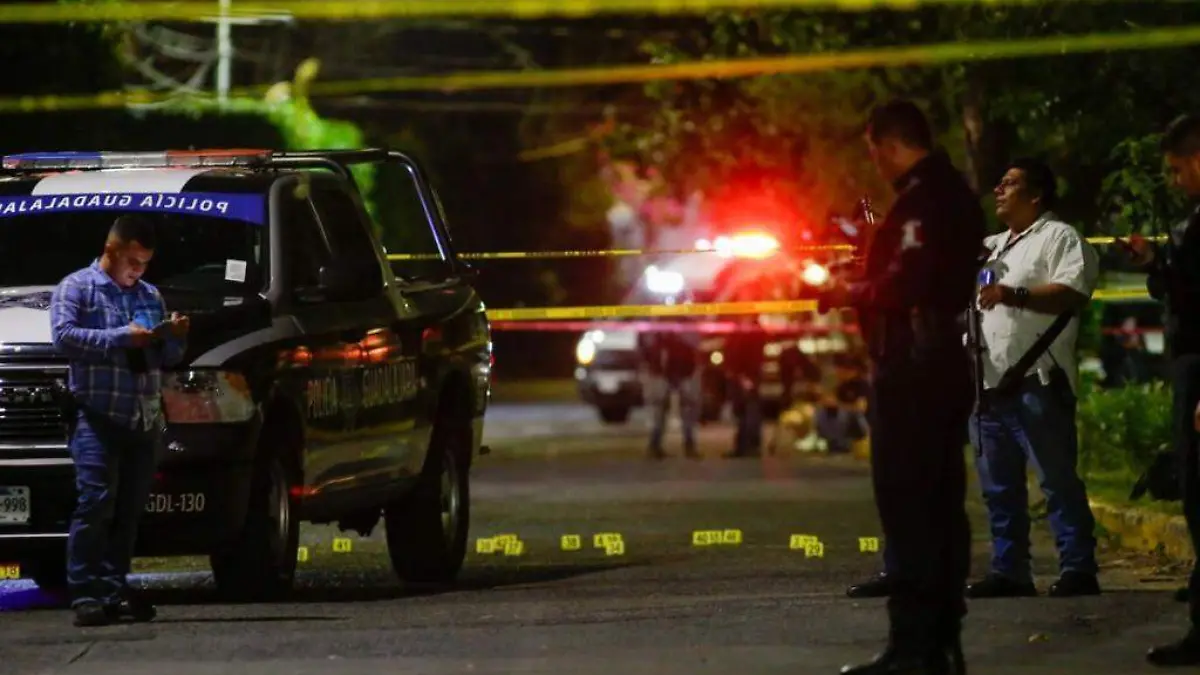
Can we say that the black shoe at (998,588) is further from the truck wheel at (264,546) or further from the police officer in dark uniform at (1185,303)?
the truck wheel at (264,546)

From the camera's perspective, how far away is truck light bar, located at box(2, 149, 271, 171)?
13266 millimetres

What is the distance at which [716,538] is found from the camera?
1562 centimetres

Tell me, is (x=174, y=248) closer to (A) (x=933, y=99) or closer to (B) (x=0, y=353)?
(B) (x=0, y=353)

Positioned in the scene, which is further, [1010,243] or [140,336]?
[1010,243]

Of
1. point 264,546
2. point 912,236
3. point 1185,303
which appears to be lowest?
point 264,546

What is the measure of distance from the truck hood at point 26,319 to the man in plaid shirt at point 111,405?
615 millimetres

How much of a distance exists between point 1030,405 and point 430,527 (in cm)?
306

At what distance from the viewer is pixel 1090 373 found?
69.8 feet

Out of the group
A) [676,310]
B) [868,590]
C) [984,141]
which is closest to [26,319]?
[868,590]

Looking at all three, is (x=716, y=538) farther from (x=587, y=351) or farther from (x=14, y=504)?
(x=587, y=351)

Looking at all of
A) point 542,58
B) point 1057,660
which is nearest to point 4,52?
point 1057,660

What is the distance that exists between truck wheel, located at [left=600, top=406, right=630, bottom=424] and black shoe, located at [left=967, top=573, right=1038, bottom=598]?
27.6 m

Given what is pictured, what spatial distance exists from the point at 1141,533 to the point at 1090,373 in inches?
266

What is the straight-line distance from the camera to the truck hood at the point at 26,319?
1141 centimetres
